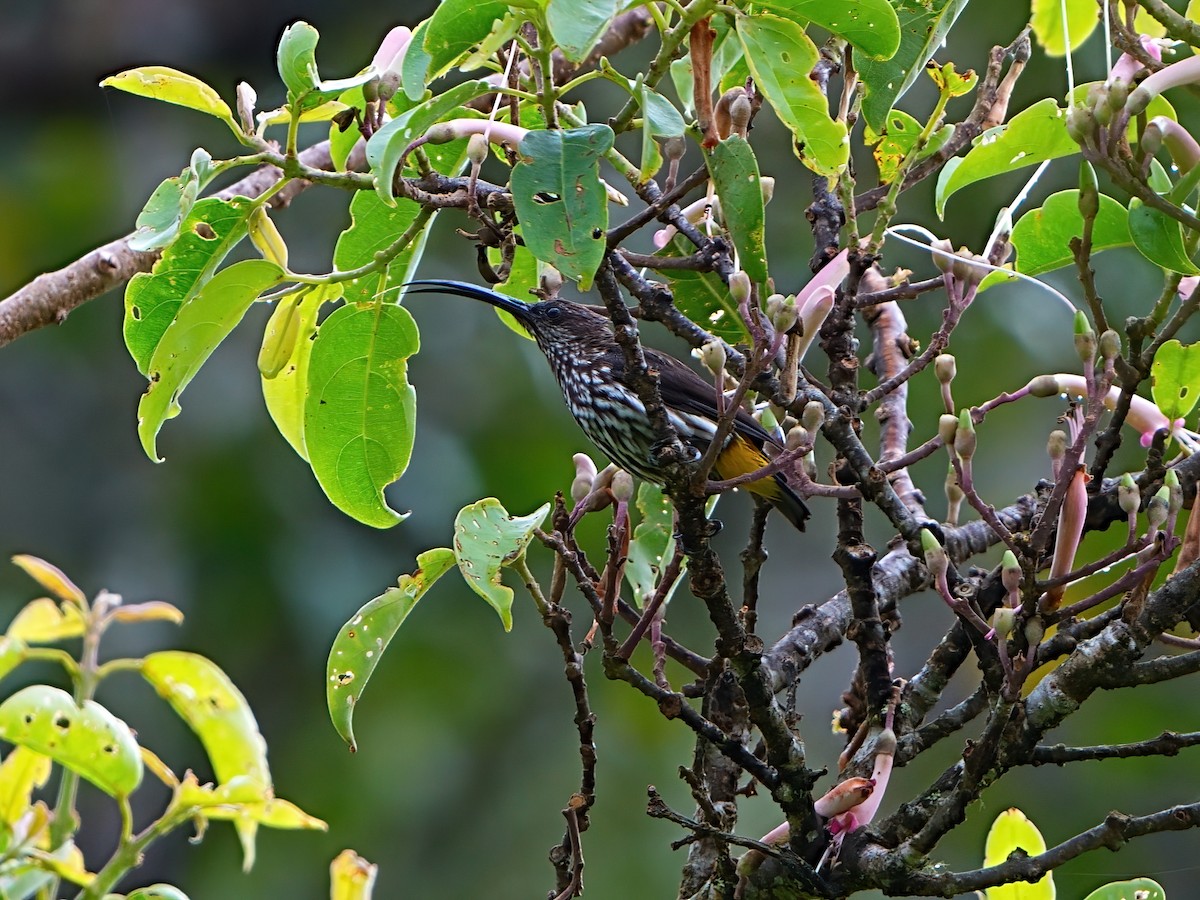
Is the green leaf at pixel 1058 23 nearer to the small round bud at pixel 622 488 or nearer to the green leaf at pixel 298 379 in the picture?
the small round bud at pixel 622 488

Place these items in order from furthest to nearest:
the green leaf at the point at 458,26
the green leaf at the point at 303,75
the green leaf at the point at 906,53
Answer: the green leaf at the point at 906,53
the green leaf at the point at 303,75
the green leaf at the point at 458,26

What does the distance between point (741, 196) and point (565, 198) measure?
23 centimetres

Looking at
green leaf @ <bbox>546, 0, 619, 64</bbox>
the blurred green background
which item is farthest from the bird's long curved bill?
the blurred green background

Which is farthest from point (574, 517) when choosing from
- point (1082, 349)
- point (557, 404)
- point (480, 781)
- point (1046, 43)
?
point (480, 781)

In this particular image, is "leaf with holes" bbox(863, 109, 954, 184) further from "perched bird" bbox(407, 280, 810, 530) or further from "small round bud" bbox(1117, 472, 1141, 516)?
"perched bird" bbox(407, 280, 810, 530)

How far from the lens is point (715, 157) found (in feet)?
4.31

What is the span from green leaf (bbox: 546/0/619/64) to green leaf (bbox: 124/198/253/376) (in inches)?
18.6

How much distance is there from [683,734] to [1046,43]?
4.96 metres

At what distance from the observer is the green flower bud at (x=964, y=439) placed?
1.31m

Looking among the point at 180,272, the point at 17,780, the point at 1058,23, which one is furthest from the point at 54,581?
the point at 1058,23

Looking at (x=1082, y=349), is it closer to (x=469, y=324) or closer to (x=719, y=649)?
(x=719, y=649)

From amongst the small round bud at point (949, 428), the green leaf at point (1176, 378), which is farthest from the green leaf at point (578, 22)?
the green leaf at point (1176, 378)

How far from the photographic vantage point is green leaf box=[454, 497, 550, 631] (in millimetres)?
1382

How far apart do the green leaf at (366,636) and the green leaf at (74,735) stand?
8.9 inches
